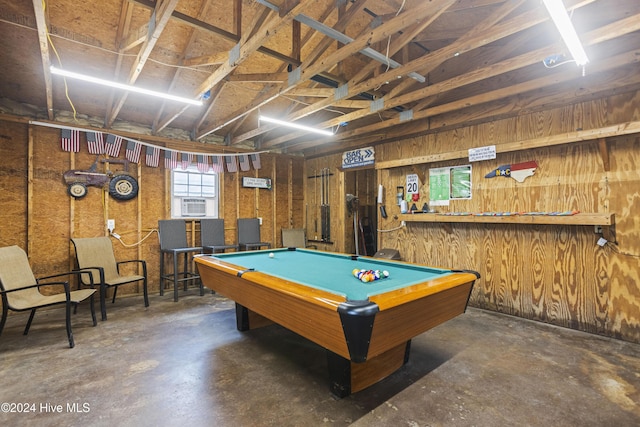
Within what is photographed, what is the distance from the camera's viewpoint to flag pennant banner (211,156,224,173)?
18.5ft

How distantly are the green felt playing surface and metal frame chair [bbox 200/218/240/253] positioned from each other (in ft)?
5.87

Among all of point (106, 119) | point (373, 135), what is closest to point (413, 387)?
point (373, 135)

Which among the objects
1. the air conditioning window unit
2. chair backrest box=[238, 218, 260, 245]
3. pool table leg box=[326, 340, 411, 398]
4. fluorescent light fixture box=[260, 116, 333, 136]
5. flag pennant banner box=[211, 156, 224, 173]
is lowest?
pool table leg box=[326, 340, 411, 398]

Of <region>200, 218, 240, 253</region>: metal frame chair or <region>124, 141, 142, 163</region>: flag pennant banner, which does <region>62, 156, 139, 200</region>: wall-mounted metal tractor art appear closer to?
<region>124, 141, 142, 163</region>: flag pennant banner

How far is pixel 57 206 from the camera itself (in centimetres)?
432

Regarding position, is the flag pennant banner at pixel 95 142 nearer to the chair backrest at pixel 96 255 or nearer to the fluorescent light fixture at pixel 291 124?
the chair backrest at pixel 96 255

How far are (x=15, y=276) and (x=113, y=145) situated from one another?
93.2 inches

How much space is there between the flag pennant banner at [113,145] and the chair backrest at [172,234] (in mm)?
1269

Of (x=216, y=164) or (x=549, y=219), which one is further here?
(x=216, y=164)

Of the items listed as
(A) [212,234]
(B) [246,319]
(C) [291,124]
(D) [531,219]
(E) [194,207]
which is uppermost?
(C) [291,124]

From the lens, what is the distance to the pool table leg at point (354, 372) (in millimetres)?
2080

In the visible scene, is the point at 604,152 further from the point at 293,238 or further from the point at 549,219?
the point at 293,238

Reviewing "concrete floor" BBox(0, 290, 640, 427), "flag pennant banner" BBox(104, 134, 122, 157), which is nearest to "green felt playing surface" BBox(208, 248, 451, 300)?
"concrete floor" BBox(0, 290, 640, 427)

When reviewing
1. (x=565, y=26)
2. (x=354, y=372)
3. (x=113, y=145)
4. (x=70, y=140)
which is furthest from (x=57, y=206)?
(x=565, y=26)
